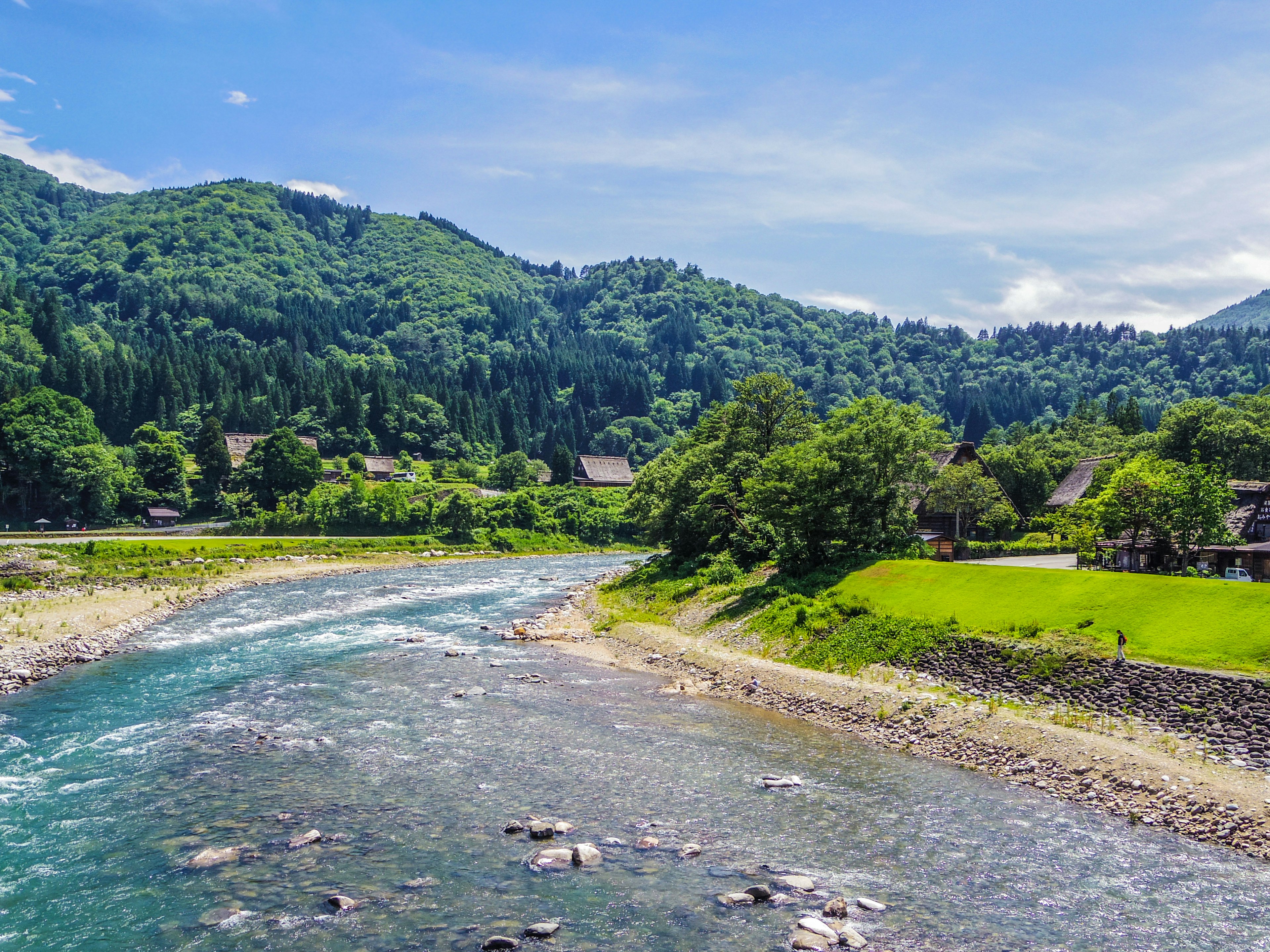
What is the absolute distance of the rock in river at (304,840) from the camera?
60.5 ft

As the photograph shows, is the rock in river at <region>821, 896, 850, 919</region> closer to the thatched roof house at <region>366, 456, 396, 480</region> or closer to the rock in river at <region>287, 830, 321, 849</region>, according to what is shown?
the rock in river at <region>287, 830, 321, 849</region>

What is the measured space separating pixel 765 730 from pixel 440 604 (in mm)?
37765

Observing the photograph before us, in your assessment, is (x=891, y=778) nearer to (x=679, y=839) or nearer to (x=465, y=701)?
(x=679, y=839)

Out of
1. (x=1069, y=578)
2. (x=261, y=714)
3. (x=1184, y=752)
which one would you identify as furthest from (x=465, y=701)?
(x=1069, y=578)

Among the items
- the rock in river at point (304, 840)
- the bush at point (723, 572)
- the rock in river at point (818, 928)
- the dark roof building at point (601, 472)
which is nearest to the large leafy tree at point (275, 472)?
the dark roof building at point (601, 472)

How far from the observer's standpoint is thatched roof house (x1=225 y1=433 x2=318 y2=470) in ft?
434

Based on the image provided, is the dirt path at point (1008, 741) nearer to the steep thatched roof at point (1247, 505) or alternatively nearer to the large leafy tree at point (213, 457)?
the steep thatched roof at point (1247, 505)

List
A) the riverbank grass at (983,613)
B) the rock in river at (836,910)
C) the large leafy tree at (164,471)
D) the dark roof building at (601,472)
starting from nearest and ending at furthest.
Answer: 1. the rock in river at (836,910)
2. the riverbank grass at (983,613)
3. the large leafy tree at (164,471)
4. the dark roof building at (601,472)

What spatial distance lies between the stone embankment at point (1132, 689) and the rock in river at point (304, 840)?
74.0 feet

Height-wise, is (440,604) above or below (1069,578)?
below

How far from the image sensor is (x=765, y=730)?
93.6 feet

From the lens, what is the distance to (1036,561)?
190 feet

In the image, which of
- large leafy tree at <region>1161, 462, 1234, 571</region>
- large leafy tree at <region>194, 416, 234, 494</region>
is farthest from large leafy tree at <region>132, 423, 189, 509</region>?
large leafy tree at <region>1161, 462, 1234, 571</region>

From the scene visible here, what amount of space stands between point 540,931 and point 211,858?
26.1ft
